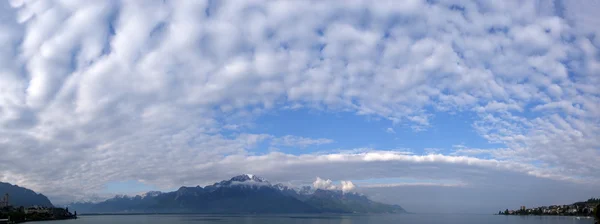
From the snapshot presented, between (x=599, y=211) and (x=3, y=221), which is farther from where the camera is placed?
(x=3, y=221)

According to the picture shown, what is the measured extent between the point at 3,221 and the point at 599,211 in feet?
740

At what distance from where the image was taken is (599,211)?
132625 mm

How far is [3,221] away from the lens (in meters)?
188
